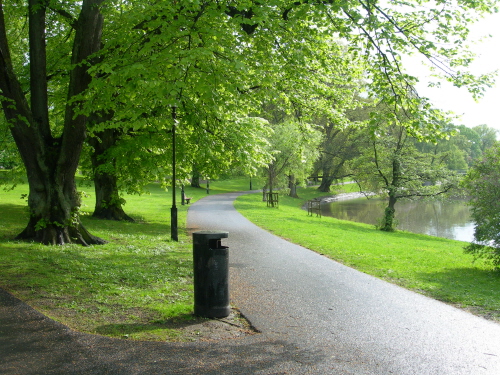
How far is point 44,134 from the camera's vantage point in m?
10.9

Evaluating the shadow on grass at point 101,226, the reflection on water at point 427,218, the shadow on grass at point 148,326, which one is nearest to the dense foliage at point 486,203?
the shadow on grass at point 148,326

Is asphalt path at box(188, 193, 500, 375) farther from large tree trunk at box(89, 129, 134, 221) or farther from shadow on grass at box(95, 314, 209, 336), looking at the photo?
large tree trunk at box(89, 129, 134, 221)

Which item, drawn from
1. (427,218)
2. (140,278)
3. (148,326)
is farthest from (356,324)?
(427,218)

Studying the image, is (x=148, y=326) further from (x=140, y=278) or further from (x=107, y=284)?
(x=140, y=278)

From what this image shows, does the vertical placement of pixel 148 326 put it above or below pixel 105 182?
below

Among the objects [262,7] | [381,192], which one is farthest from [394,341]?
[381,192]

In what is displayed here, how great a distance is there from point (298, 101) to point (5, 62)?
6.85 metres

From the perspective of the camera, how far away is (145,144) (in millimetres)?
15211

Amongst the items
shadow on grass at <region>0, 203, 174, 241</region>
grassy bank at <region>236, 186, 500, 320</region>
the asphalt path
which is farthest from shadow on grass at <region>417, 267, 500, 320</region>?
shadow on grass at <region>0, 203, 174, 241</region>

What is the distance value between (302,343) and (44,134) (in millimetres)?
8494

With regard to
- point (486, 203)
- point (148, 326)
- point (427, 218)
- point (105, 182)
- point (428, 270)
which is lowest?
point (427, 218)

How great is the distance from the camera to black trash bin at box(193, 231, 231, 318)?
608 cm

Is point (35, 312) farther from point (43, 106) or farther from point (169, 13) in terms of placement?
point (43, 106)

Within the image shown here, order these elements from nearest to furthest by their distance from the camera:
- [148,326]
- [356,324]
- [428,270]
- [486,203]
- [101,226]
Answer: [148,326] < [356,324] < [428,270] < [486,203] < [101,226]
